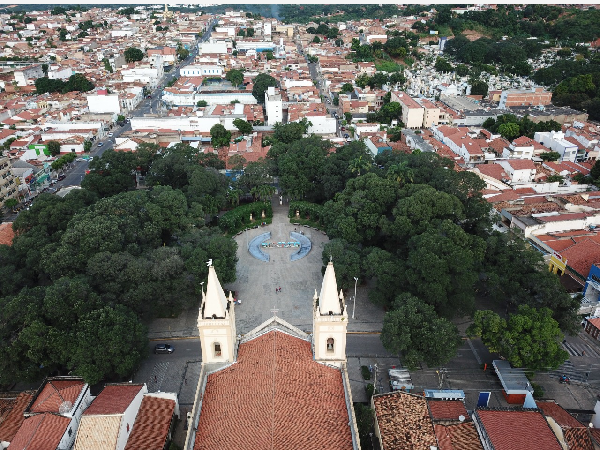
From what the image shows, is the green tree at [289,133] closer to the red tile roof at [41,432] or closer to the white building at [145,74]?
the red tile roof at [41,432]

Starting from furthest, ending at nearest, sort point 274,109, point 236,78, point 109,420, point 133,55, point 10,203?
point 133,55
point 236,78
point 274,109
point 10,203
point 109,420

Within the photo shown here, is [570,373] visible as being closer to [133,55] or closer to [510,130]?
[510,130]

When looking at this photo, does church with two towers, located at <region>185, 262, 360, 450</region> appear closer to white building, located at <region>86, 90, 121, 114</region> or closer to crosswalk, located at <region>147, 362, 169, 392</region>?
crosswalk, located at <region>147, 362, 169, 392</region>

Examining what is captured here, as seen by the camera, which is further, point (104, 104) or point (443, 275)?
point (104, 104)

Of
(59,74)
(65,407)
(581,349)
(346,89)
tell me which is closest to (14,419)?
(65,407)

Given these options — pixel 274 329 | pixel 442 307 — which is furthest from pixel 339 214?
pixel 274 329

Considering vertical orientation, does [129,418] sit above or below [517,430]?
below
